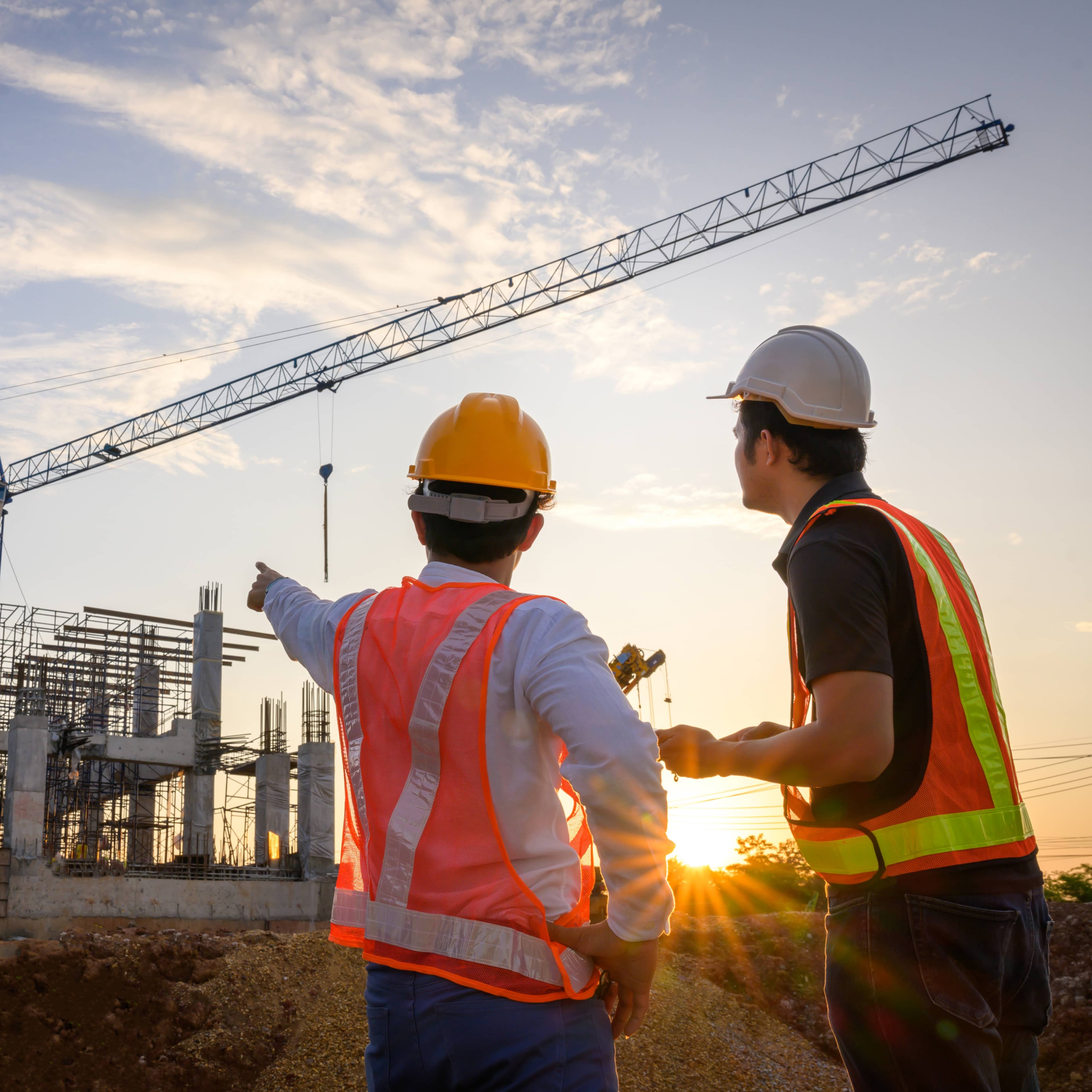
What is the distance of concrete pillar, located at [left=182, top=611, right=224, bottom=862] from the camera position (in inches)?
1071

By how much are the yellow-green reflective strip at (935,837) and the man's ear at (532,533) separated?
3.14 ft

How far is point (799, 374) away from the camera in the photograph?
7.75 ft

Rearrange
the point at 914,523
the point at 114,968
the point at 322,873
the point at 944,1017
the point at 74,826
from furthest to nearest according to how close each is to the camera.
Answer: the point at 74,826 < the point at 322,873 < the point at 114,968 < the point at 914,523 < the point at 944,1017

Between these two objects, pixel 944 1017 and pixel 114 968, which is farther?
pixel 114 968

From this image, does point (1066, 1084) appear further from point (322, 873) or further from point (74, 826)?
point (74, 826)

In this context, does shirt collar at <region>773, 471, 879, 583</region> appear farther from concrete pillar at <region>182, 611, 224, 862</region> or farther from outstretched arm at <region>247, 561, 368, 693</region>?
concrete pillar at <region>182, 611, 224, 862</region>

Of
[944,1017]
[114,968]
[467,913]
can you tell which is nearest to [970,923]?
[944,1017]

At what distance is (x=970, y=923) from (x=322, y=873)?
25.5m

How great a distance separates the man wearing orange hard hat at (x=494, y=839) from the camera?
72.7 inches

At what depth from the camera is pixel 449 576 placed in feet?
7.33

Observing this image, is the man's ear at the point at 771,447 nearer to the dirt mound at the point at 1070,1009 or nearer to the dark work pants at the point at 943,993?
the dark work pants at the point at 943,993

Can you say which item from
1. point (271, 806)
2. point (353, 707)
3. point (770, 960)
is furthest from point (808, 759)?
point (271, 806)

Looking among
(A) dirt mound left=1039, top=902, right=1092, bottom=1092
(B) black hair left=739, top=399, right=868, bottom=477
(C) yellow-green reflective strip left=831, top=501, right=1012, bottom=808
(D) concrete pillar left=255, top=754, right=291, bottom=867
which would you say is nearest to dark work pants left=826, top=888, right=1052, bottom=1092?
(C) yellow-green reflective strip left=831, top=501, right=1012, bottom=808

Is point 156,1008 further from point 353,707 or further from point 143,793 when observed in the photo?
point 143,793
